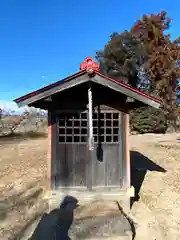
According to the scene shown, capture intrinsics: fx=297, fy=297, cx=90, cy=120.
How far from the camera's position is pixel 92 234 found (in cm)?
561

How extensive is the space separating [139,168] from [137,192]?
3101 millimetres

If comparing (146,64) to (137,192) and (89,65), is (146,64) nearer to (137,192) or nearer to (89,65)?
(137,192)

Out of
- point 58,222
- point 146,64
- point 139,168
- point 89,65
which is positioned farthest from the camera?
point 146,64

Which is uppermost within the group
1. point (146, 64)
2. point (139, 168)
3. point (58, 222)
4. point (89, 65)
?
point (146, 64)

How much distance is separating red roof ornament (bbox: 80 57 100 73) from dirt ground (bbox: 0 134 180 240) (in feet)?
11.9

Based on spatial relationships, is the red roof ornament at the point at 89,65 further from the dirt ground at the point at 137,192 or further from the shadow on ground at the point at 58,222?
the dirt ground at the point at 137,192

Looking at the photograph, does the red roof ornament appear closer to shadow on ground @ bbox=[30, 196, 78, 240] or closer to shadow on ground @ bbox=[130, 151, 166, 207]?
shadow on ground @ bbox=[30, 196, 78, 240]

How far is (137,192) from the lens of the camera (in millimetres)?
9156

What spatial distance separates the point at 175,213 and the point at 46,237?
343cm

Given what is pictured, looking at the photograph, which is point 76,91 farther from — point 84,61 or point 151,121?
point 151,121

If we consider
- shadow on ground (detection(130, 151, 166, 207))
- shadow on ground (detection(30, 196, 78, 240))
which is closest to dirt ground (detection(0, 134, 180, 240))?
shadow on ground (detection(130, 151, 166, 207))

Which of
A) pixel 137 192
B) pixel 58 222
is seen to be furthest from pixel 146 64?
pixel 58 222

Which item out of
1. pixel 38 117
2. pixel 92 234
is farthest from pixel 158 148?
pixel 38 117

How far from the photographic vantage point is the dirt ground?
6616 millimetres
